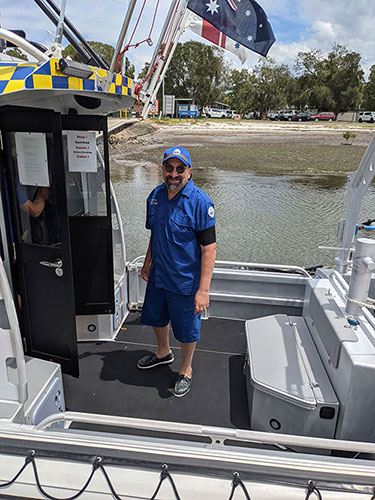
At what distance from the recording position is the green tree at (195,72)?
47438 millimetres

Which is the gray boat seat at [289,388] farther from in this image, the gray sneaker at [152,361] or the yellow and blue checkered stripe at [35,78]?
the yellow and blue checkered stripe at [35,78]

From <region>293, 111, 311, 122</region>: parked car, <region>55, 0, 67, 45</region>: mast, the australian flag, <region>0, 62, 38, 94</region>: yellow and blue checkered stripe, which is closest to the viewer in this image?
<region>0, 62, 38, 94</region>: yellow and blue checkered stripe

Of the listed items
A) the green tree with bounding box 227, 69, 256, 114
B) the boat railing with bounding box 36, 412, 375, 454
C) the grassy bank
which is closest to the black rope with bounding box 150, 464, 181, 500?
the boat railing with bounding box 36, 412, 375, 454

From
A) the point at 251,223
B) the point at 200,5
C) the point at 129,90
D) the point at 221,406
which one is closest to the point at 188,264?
the point at 221,406

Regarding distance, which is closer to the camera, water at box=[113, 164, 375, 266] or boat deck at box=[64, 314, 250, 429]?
boat deck at box=[64, 314, 250, 429]

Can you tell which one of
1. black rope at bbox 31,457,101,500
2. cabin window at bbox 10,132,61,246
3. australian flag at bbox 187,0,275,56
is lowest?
black rope at bbox 31,457,101,500

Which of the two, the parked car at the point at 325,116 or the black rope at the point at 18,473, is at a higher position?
the parked car at the point at 325,116

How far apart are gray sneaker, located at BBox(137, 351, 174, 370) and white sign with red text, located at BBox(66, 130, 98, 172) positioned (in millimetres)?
1439

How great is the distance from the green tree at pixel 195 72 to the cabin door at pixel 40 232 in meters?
47.7

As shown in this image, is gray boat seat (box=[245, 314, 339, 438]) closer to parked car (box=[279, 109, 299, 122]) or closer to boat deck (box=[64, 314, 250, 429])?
boat deck (box=[64, 314, 250, 429])

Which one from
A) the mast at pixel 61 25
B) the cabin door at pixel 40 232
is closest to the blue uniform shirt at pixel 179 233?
the cabin door at pixel 40 232

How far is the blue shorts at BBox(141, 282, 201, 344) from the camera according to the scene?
2543mm

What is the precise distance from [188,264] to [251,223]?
27.8 ft

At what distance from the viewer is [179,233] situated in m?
2.39
